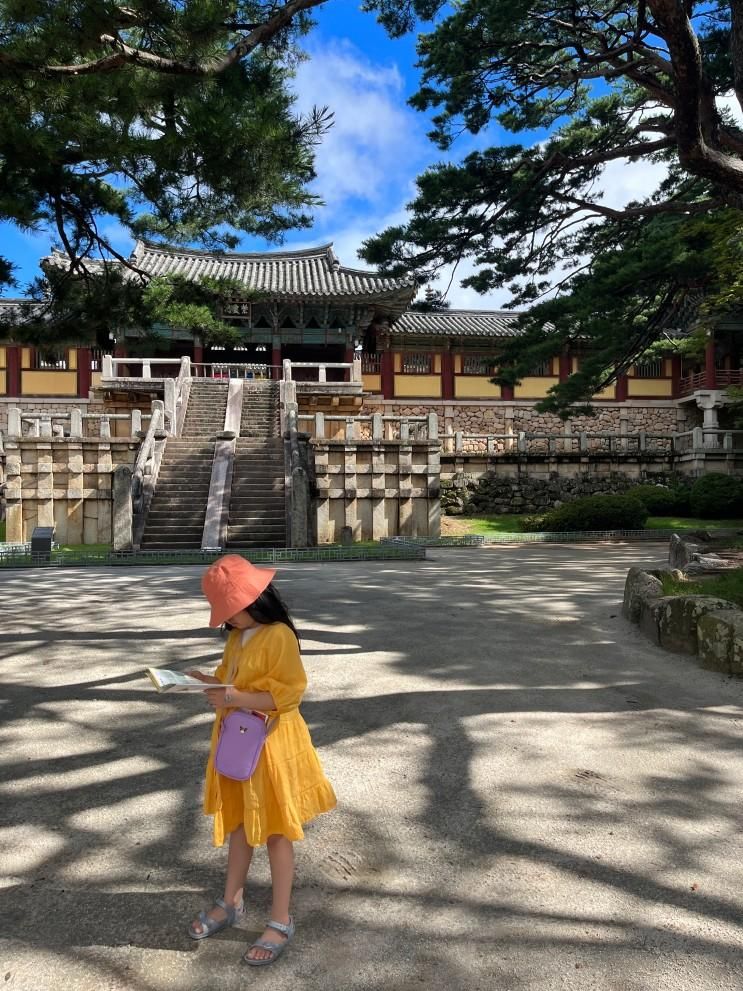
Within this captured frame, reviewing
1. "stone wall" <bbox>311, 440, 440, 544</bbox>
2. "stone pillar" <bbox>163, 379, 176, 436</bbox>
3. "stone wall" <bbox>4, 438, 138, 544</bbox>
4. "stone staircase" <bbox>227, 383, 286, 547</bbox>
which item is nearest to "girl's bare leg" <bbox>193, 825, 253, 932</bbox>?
"stone staircase" <bbox>227, 383, 286, 547</bbox>

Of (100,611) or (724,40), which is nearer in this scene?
(100,611)

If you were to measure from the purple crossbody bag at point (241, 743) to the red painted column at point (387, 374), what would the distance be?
24988 mm

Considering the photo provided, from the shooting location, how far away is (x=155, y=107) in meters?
4.84

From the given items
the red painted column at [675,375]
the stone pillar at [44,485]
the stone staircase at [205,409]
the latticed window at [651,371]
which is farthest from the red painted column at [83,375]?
the red painted column at [675,375]

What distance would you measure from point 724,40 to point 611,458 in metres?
14.8

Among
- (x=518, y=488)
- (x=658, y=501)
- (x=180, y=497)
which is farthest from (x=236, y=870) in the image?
(x=518, y=488)

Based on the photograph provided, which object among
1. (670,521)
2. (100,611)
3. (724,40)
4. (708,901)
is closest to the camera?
(708,901)

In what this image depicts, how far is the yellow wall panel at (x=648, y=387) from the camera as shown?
27.8 meters

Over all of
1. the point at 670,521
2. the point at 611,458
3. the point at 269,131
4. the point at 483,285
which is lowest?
the point at 670,521

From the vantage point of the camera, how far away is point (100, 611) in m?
6.76

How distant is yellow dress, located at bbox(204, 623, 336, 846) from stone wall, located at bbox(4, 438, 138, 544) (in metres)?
14.2

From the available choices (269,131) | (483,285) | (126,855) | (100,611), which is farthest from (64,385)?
(126,855)

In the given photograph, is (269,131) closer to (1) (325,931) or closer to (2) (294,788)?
(2) (294,788)

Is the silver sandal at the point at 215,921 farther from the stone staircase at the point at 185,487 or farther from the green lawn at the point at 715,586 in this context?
the stone staircase at the point at 185,487
